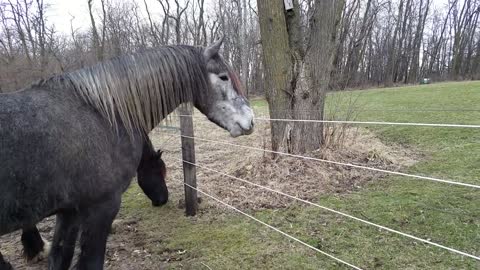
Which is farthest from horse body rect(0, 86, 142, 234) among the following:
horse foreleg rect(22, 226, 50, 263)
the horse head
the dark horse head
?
horse foreleg rect(22, 226, 50, 263)

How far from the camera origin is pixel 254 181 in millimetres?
4328

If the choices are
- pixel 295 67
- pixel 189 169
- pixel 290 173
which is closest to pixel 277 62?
pixel 295 67

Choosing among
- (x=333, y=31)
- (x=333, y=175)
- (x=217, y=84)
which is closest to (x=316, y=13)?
(x=333, y=31)

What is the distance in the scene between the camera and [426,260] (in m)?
2.41

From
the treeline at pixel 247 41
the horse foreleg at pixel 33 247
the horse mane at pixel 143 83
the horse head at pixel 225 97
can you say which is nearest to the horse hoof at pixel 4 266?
the horse foreleg at pixel 33 247

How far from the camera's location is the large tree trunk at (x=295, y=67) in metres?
4.64

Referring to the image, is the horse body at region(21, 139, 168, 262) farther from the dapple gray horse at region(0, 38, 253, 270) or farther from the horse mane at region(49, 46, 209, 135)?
the horse mane at region(49, 46, 209, 135)

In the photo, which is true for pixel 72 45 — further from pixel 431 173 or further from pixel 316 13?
pixel 431 173

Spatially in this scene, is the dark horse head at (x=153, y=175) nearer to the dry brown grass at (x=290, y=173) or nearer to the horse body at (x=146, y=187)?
the horse body at (x=146, y=187)

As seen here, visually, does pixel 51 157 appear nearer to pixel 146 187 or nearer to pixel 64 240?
pixel 64 240

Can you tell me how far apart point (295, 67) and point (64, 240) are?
12.1 feet

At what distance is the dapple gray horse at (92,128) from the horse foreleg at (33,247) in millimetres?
319

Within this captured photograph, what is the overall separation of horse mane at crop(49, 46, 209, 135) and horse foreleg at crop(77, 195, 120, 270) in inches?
18.6

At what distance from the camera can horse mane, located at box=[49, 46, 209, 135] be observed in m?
1.94
